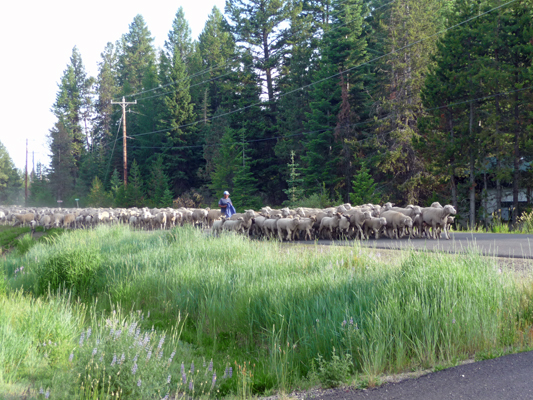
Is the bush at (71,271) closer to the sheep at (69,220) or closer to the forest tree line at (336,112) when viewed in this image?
the sheep at (69,220)

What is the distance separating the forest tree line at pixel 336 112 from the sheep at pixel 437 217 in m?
12.1

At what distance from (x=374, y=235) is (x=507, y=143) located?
15398 millimetres

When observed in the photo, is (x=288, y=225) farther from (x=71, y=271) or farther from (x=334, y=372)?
(x=334, y=372)

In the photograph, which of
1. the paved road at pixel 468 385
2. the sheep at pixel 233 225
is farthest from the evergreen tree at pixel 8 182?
the paved road at pixel 468 385

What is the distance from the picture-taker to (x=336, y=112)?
140ft

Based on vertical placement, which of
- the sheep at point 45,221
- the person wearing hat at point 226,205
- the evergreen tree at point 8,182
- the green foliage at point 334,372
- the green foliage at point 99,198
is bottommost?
the green foliage at point 334,372

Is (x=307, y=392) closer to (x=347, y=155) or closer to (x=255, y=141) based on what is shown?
Answer: (x=347, y=155)

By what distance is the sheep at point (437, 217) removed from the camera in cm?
1712

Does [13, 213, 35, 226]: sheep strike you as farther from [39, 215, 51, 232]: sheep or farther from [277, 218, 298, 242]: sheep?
[277, 218, 298, 242]: sheep

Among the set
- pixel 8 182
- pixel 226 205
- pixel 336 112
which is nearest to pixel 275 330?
pixel 226 205

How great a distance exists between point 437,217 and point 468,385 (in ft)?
44.3

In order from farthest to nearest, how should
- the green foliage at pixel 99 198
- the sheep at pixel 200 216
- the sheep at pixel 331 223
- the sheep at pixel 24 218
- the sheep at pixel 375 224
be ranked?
the green foliage at pixel 99 198 < the sheep at pixel 24 218 < the sheep at pixel 200 216 < the sheep at pixel 331 223 < the sheep at pixel 375 224

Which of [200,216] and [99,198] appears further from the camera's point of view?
[99,198]

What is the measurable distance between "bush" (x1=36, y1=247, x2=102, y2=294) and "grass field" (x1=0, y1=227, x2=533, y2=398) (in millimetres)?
1913
